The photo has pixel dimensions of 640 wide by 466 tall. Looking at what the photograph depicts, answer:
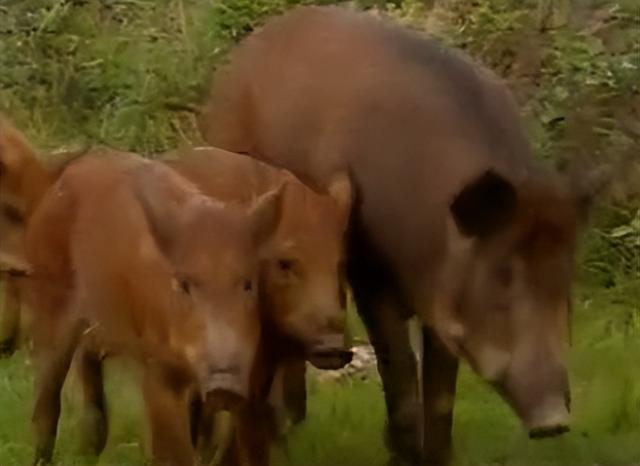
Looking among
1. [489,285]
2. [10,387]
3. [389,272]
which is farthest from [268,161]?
[10,387]

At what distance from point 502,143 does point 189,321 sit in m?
1.33

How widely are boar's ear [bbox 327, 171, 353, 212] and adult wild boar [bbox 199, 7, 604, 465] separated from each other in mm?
106

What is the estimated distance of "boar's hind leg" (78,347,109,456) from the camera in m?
7.11

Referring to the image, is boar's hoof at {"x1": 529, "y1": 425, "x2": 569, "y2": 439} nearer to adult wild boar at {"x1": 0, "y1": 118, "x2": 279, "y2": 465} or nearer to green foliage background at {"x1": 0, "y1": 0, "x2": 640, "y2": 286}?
adult wild boar at {"x1": 0, "y1": 118, "x2": 279, "y2": 465}

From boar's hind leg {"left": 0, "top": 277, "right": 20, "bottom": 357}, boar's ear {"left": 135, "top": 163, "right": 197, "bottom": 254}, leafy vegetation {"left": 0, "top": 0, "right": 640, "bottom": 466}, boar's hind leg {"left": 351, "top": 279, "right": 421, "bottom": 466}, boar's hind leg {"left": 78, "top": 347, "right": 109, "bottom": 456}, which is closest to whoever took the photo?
boar's ear {"left": 135, "top": 163, "right": 197, "bottom": 254}

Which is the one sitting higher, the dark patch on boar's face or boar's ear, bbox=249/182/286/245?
boar's ear, bbox=249/182/286/245

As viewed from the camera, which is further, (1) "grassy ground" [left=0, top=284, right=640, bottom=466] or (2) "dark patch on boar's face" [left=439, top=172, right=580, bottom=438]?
(1) "grassy ground" [left=0, top=284, right=640, bottom=466]

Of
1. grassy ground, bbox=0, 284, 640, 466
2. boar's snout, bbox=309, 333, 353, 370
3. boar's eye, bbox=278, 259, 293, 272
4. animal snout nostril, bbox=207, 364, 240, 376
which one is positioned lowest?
grassy ground, bbox=0, 284, 640, 466

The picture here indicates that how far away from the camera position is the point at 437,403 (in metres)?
6.96

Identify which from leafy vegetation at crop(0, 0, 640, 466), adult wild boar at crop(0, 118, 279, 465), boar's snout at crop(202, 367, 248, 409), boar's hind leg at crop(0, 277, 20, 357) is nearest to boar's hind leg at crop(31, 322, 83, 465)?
adult wild boar at crop(0, 118, 279, 465)

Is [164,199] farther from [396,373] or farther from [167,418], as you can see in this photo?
[396,373]

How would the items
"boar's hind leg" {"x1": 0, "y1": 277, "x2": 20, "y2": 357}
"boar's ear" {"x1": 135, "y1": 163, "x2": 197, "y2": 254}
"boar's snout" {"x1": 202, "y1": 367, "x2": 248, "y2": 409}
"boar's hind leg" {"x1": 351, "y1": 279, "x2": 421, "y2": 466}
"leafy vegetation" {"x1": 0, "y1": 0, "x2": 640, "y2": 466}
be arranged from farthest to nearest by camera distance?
"leafy vegetation" {"x1": 0, "y1": 0, "x2": 640, "y2": 466}
"boar's hind leg" {"x1": 0, "y1": 277, "x2": 20, "y2": 357}
"boar's hind leg" {"x1": 351, "y1": 279, "x2": 421, "y2": 466}
"boar's ear" {"x1": 135, "y1": 163, "x2": 197, "y2": 254}
"boar's snout" {"x1": 202, "y1": 367, "x2": 248, "y2": 409}

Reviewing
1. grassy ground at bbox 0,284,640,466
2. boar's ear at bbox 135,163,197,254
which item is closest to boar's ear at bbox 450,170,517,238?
boar's ear at bbox 135,163,197,254

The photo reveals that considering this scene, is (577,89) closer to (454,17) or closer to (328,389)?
(454,17)
